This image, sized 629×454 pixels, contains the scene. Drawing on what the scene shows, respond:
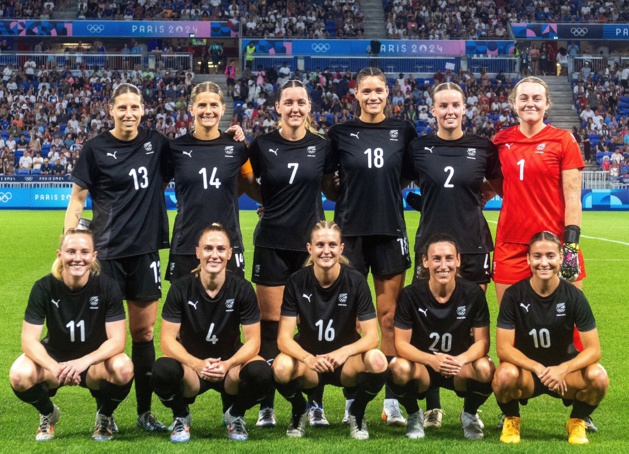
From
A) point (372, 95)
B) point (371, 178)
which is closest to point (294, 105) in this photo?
point (372, 95)

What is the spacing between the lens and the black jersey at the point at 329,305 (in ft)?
17.2

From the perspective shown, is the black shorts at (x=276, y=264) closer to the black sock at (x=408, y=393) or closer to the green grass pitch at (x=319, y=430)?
the green grass pitch at (x=319, y=430)

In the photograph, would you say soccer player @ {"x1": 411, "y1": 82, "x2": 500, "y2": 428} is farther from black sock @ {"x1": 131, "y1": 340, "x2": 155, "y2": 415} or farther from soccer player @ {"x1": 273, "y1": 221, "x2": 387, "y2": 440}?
black sock @ {"x1": 131, "y1": 340, "x2": 155, "y2": 415}

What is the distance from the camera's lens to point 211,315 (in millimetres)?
5191

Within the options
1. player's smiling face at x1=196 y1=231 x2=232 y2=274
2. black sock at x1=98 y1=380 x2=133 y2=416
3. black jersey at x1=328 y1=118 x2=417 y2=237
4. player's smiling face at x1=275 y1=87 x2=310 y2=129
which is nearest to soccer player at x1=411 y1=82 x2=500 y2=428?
black jersey at x1=328 y1=118 x2=417 y2=237

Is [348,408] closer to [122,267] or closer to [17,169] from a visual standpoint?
[122,267]

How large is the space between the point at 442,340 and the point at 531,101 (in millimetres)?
1502

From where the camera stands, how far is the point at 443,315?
5211 mm

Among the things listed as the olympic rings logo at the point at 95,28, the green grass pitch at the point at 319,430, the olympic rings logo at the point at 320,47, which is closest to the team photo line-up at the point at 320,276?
the green grass pitch at the point at 319,430

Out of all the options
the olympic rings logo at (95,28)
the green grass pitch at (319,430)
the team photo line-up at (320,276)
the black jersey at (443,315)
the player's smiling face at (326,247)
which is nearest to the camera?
the green grass pitch at (319,430)

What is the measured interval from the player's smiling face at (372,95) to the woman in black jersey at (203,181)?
2.79 feet

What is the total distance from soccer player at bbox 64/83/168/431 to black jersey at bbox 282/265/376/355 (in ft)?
2.99

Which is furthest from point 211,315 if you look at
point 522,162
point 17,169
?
point 17,169

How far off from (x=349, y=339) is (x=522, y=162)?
147 cm
